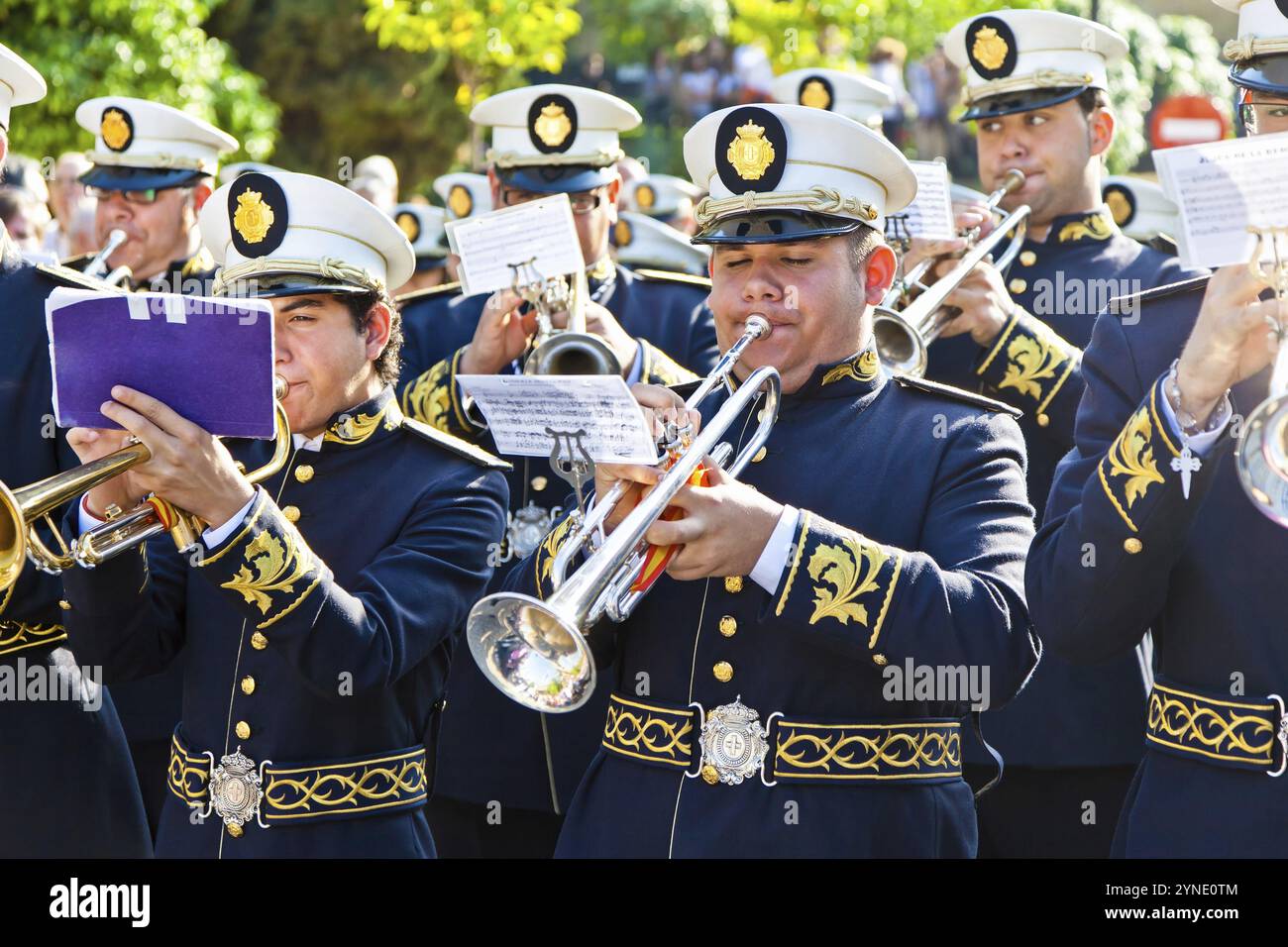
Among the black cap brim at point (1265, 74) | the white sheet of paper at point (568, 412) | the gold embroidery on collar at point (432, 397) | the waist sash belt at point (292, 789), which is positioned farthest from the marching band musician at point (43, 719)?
the black cap brim at point (1265, 74)

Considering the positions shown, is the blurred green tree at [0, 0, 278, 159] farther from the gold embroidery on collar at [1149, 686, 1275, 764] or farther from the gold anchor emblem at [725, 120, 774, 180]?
the gold embroidery on collar at [1149, 686, 1275, 764]

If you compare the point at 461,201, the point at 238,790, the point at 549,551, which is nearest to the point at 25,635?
the point at 238,790

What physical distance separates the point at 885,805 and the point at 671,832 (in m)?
0.40

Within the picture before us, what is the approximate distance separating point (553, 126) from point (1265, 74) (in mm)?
3257

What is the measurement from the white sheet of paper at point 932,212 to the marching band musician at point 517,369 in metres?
0.77

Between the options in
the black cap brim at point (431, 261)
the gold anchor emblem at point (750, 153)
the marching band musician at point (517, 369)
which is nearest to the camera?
the gold anchor emblem at point (750, 153)

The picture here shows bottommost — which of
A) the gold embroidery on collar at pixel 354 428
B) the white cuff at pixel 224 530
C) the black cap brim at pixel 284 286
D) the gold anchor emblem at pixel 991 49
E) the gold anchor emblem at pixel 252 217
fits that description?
the white cuff at pixel 224 530

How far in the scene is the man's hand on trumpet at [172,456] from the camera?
11.4 feet

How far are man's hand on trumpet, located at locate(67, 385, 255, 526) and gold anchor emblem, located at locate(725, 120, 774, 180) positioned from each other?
1145mm

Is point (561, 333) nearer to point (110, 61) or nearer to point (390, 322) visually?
point (390, 322)

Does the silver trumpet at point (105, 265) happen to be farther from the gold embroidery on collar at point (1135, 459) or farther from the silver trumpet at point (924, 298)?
the gold embroidery on collar at point (1135, 459)

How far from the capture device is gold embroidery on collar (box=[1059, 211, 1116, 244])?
5.75 metres

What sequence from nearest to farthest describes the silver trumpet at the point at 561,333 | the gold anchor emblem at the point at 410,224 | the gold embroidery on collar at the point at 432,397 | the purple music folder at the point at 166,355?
the purple music folder at the point at 166,355 → the silver trumpet at the point at 561,333 → the gold embroidery on collar at the point at 432,397 → the gold anchor emblem at the point at 410,224

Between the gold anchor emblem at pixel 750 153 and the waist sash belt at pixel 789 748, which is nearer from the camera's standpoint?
the waist sash belt at pixel 789 748
